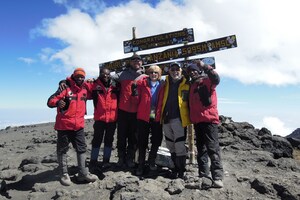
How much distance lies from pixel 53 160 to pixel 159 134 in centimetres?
391

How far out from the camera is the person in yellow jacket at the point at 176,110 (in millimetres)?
7371

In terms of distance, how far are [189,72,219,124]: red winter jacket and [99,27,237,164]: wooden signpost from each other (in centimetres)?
151

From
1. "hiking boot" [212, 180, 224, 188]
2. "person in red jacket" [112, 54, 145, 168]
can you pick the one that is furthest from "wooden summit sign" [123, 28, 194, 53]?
"hiking boot" [212, 180, 224, 188]

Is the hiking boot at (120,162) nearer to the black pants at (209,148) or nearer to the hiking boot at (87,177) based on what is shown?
the hiking boot at (87,177)

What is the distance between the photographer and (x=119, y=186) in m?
6.75

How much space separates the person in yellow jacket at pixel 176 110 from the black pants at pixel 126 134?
1.01 m

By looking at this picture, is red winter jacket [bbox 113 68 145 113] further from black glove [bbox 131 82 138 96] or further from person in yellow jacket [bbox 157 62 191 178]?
person in yellow jacket [bbox 157 62 191 178]

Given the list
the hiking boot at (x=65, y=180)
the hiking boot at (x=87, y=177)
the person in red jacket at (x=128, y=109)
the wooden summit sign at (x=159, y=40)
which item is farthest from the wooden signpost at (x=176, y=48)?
the hiking boot at (x=65, y=180)

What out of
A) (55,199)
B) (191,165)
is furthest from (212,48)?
(55,199)

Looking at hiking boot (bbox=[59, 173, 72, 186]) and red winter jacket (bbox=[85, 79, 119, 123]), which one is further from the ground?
red winter jacket (bbox=[85, 79, 119, 123])

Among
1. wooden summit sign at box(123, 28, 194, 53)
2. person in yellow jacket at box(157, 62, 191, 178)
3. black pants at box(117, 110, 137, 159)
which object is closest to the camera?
person in yellow jacket at box(157, 62, 191, 178)

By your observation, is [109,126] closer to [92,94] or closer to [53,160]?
[92,94]

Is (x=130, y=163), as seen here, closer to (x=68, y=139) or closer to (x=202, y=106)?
(x=68, y=139)

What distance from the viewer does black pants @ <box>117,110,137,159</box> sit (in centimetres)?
816
